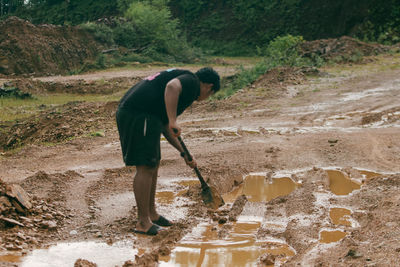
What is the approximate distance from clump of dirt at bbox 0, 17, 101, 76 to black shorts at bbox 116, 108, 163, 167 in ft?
58.4

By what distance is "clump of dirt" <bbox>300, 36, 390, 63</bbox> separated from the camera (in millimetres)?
16667

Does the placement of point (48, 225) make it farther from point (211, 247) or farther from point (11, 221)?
point (211, 247)

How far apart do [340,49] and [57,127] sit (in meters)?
11.3

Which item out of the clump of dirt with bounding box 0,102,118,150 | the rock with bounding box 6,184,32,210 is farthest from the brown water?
the clump of dirt with bounding box 0,102,118,150

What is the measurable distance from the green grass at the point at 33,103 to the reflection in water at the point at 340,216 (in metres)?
9.22

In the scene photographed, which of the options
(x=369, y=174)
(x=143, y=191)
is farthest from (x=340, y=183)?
(x=143, y=191)

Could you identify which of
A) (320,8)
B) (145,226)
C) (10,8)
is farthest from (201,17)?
(145,226)

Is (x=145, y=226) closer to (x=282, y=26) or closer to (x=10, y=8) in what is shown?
(x=282, y=26)

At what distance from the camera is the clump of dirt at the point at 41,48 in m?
20.7

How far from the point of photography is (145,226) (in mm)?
4219

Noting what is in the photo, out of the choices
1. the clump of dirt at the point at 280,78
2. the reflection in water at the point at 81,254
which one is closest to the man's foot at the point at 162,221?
the reflection in water at the point at 81,254

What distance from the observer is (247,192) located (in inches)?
219

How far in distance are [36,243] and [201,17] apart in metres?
33.5

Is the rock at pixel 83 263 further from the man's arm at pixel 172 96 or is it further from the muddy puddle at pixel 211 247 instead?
the man's arm at pixel 172 96
